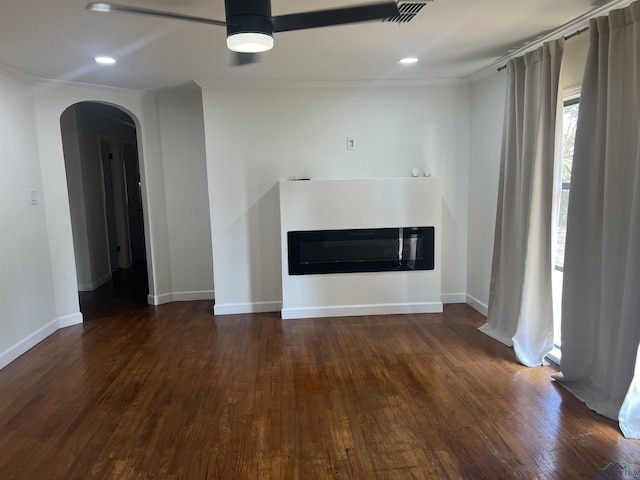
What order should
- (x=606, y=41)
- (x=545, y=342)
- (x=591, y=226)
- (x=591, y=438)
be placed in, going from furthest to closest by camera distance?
(x=545, y=342), (x=591, y=226), (x=606, y=41), (x=591, y=438)

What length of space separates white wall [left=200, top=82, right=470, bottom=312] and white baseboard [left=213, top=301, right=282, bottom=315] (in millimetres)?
11

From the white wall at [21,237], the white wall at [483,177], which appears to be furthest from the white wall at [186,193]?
the white wall at [483,177]

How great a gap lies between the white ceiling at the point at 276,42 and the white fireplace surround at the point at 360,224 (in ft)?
3.69

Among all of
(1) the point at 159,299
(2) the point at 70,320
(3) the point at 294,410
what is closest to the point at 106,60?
(2) the point at 70,320

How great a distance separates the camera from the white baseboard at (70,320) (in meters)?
4.32

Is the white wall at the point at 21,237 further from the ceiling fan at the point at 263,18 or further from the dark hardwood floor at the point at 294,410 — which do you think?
the ceiling fan at the point at 263,18

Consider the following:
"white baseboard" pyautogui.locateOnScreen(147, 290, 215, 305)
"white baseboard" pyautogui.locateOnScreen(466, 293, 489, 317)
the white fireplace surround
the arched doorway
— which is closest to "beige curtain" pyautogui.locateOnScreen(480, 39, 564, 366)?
"white baseboard" pyautogui.locateOnScreen(466, 293, 489, 317)

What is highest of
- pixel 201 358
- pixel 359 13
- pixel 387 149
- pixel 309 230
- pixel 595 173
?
pixel 359 13

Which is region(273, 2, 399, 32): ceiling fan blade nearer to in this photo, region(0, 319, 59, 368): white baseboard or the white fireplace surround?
the white fireplace surround

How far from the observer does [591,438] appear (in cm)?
231

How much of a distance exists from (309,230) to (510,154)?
6.58 feet

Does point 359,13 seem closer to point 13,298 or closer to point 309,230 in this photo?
point 309,230

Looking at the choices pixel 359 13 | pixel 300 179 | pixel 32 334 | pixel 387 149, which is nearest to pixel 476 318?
pixel 387 149

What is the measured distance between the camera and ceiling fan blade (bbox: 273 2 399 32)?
1.79 metres
